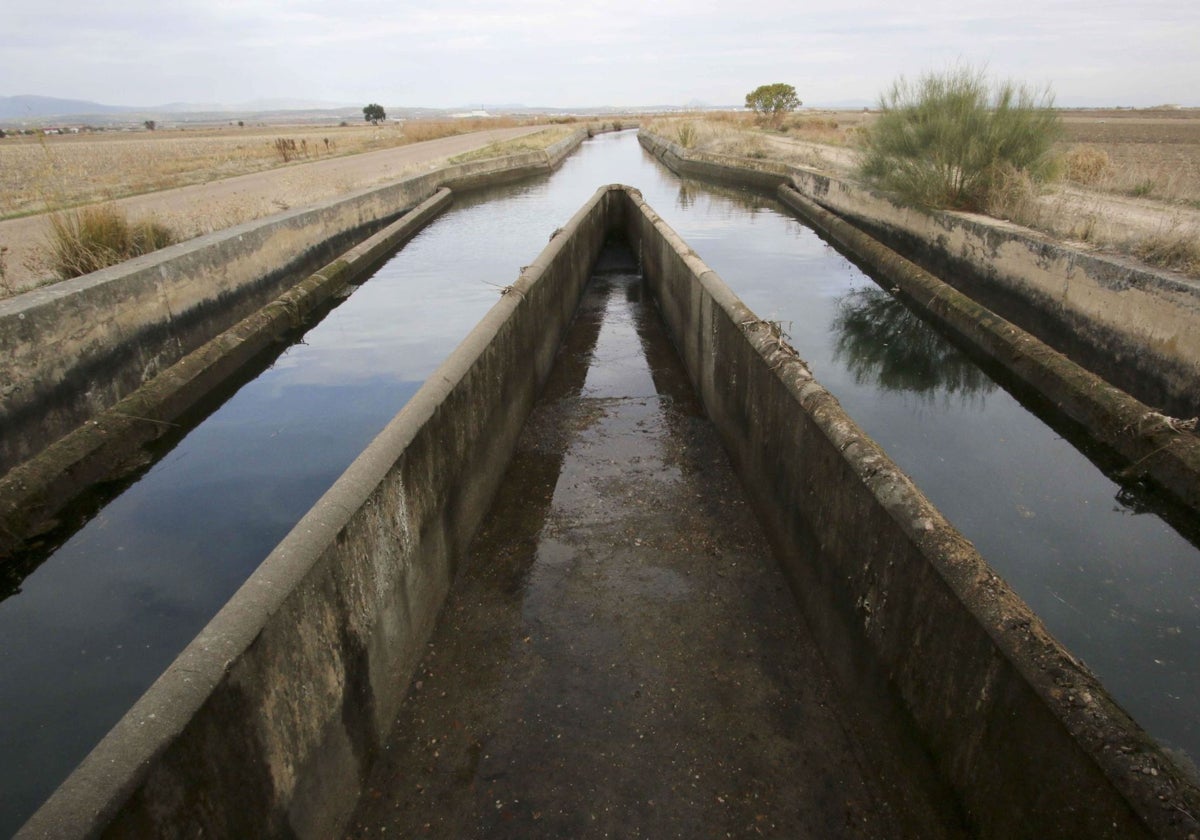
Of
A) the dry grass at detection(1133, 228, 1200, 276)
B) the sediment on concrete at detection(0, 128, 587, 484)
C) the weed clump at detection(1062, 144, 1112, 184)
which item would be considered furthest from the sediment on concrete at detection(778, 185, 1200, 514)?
the sediment on concrete at detection(0, 128, 587, 484)

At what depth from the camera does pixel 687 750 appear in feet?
9.80

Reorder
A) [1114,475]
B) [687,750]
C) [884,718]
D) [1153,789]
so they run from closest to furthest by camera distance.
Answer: [1153,789], [884,718], [687,750], [1114,475]

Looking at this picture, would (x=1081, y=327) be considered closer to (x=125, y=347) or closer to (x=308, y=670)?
(x=308, y=670)

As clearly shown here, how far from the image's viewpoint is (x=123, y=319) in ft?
22.5

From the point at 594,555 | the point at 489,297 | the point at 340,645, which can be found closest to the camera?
the point at 340,645

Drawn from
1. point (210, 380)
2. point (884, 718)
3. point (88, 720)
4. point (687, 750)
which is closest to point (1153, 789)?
point (884, 718)

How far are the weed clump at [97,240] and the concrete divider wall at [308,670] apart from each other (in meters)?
6.00

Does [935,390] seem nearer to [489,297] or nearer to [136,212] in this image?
[489,297]

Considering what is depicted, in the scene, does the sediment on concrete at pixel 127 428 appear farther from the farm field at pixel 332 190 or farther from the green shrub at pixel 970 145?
the green shrub at pixel 970 145

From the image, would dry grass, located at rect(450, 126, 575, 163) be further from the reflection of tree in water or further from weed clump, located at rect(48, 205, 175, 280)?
the reflection of tree in water

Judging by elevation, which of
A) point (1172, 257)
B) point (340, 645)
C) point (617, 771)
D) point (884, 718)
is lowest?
point (617, 771)

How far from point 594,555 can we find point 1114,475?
4518mm

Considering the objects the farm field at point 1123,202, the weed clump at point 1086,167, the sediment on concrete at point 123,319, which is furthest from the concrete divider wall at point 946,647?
the weed clump at point 1086,167

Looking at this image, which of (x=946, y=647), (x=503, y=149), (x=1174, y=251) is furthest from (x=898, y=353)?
(x=503, y=149)
